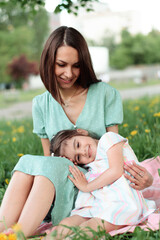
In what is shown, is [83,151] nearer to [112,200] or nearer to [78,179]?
[78,179]

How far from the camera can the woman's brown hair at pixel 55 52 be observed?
1.93m

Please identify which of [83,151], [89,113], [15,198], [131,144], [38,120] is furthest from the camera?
[131,144]

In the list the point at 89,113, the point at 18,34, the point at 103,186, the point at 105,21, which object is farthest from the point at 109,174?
the point at 105,21

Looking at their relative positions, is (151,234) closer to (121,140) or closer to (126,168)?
(126,168)

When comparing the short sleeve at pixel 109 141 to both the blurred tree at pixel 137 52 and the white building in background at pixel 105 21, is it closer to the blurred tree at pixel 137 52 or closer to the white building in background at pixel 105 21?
the blurred tree at pixel 137 52

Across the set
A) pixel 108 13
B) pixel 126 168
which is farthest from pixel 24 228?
pixel 108 13

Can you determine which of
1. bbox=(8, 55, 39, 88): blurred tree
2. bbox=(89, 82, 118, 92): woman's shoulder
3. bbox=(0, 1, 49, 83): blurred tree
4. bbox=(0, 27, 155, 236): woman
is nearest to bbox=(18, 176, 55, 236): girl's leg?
Result: bbox=(0, 27, 155, 236): woman

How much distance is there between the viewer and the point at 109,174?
165 centimetres

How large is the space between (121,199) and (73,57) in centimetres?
88

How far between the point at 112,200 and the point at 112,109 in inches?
28.3

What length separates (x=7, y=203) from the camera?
1618 mm

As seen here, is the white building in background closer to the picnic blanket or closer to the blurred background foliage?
the blurred background foliage

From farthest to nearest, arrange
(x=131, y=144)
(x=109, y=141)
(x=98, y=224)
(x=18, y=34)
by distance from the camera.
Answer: (x=18, y=34) → (x=131, y=144) → (x=109, y=141) → (x=98, y=224)

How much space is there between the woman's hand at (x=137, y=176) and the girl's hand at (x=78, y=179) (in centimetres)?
24
